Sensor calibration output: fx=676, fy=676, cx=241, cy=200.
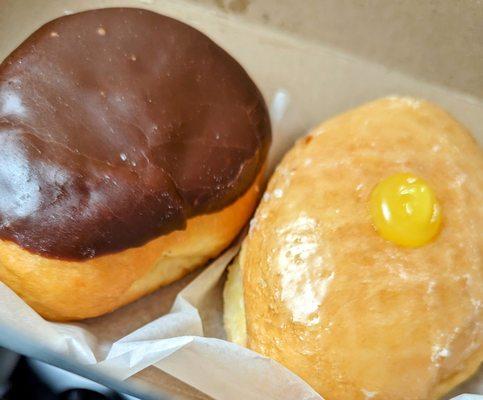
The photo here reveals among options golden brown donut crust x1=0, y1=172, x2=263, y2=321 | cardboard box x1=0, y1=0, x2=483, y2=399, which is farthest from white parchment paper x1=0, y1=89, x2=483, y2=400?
cardboard box x1=0, y1=0, x2=483, y2=399

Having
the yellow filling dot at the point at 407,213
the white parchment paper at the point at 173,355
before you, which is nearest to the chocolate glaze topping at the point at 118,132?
the white parchment paper at the point at 173,355

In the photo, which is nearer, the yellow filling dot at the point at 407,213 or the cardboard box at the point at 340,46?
the yellow filling dot at the point at 407,213

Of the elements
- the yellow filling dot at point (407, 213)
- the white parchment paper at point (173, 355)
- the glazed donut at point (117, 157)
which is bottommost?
the white parchment paper at point (173, 355)

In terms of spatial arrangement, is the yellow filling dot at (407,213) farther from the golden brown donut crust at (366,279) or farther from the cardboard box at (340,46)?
the cardboard box at (340,46)

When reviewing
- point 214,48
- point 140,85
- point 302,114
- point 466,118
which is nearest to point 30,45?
point 140,85

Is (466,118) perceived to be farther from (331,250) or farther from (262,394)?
(262,394)

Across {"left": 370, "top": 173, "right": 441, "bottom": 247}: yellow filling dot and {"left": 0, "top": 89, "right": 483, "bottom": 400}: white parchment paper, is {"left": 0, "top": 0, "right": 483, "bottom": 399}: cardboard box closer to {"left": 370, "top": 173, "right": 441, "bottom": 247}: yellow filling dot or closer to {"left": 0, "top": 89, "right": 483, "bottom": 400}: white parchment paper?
{"left": 370, "top": 173, "right": 441, "bottom": 247}: yellow filling dot

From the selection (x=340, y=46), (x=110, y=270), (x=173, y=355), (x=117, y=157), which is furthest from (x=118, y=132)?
(x=340, y=46)
